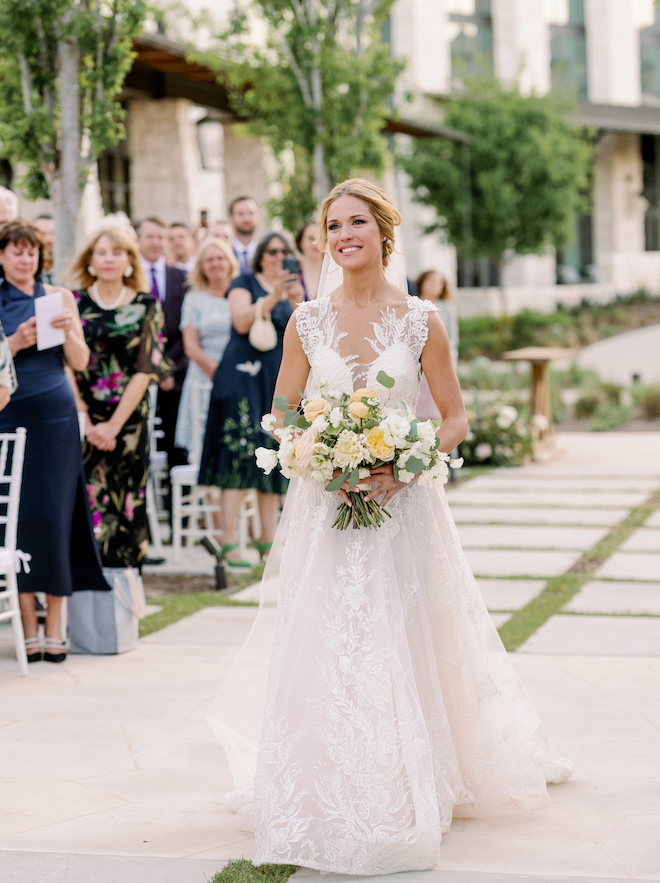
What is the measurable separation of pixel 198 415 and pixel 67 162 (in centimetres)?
197

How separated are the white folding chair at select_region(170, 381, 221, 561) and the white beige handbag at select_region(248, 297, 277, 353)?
0.73m

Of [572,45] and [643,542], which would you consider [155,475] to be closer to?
[643,542]

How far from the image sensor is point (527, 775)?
3.78 m

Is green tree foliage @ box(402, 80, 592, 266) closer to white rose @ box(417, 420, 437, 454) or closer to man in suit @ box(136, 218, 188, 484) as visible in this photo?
man in suit @ box(136, 218, 188, 484)

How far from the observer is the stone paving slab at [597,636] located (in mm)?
5855

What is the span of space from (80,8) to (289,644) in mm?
5937

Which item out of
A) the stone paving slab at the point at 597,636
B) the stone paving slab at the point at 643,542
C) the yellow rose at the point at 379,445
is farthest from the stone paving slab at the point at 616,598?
the yellow rose at the point at 379,445

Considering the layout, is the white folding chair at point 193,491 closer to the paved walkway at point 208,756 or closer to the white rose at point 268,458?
the paved walkway at point 208,756

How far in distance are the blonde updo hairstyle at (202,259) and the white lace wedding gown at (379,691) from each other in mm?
4518

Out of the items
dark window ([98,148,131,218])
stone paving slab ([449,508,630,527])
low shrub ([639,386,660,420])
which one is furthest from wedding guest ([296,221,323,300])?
low shrub ([639,386,660,420])

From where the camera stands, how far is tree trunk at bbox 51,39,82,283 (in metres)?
8.02

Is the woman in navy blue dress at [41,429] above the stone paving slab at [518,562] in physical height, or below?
above

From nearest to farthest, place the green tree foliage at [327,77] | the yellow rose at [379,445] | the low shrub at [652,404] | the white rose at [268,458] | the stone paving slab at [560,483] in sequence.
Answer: the yellow rose at [379,445], the white rose at [268,458], the stone paving slab at [560,483], the green tree foliage at [327,77], the low shrub at [652,404]

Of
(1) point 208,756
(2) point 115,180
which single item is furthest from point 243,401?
(2) point 115,180
